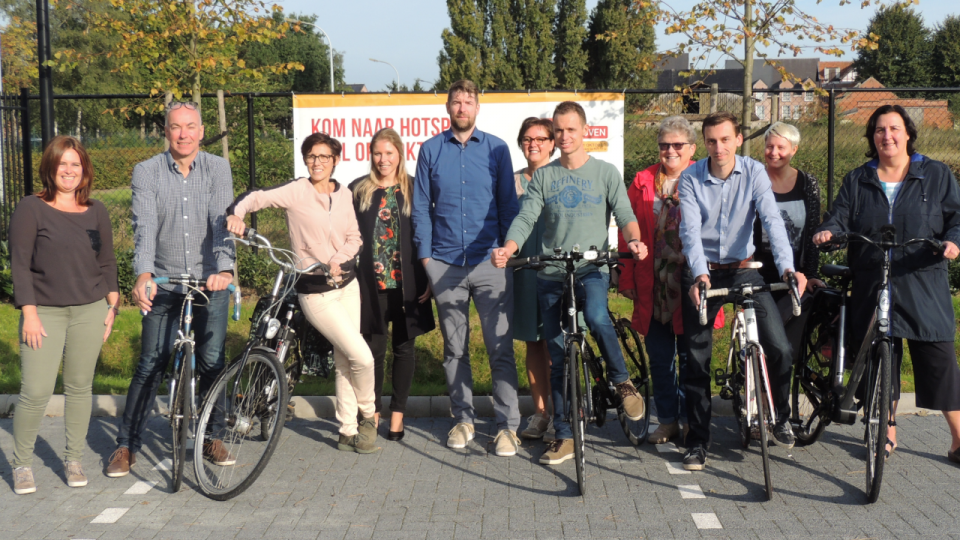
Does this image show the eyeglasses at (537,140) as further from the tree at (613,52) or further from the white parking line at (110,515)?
the tree at (613,52)

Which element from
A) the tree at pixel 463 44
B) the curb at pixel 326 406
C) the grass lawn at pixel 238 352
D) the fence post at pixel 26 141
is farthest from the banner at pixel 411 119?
the tree at pixel 463 44

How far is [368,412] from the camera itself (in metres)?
5.88

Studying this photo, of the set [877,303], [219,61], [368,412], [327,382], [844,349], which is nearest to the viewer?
[877,303]

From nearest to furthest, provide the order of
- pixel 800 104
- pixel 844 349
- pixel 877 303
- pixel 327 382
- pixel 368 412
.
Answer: pixel 877 303, pixel 844 349, pixel 368 412, pixel 327 382, pixel 800 104

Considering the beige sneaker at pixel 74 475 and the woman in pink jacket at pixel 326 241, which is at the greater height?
the woman in pink jacket at pixel 326 241

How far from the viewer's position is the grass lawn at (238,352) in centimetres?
727

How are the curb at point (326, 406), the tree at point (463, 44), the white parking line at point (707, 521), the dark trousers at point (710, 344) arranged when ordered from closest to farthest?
the white parking line at point (707, 521)
the dark trousers at point (710, 344)
the curb at point (326, 406)
the tree at point (463, 44)

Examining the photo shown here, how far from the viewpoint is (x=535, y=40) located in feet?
156

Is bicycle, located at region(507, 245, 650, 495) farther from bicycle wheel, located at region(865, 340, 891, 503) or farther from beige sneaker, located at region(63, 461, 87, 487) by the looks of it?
beige sneaker, located at region(63, 461, 87, 487)

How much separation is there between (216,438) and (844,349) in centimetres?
374

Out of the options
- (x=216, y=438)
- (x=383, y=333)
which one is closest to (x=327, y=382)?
(x=383, y=333)

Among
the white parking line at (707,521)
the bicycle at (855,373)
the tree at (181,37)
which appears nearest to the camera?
the white parking line at (707,521)

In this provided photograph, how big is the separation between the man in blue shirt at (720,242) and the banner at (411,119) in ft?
12.7

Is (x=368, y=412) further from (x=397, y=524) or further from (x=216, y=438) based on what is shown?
(x=397, y=524)
